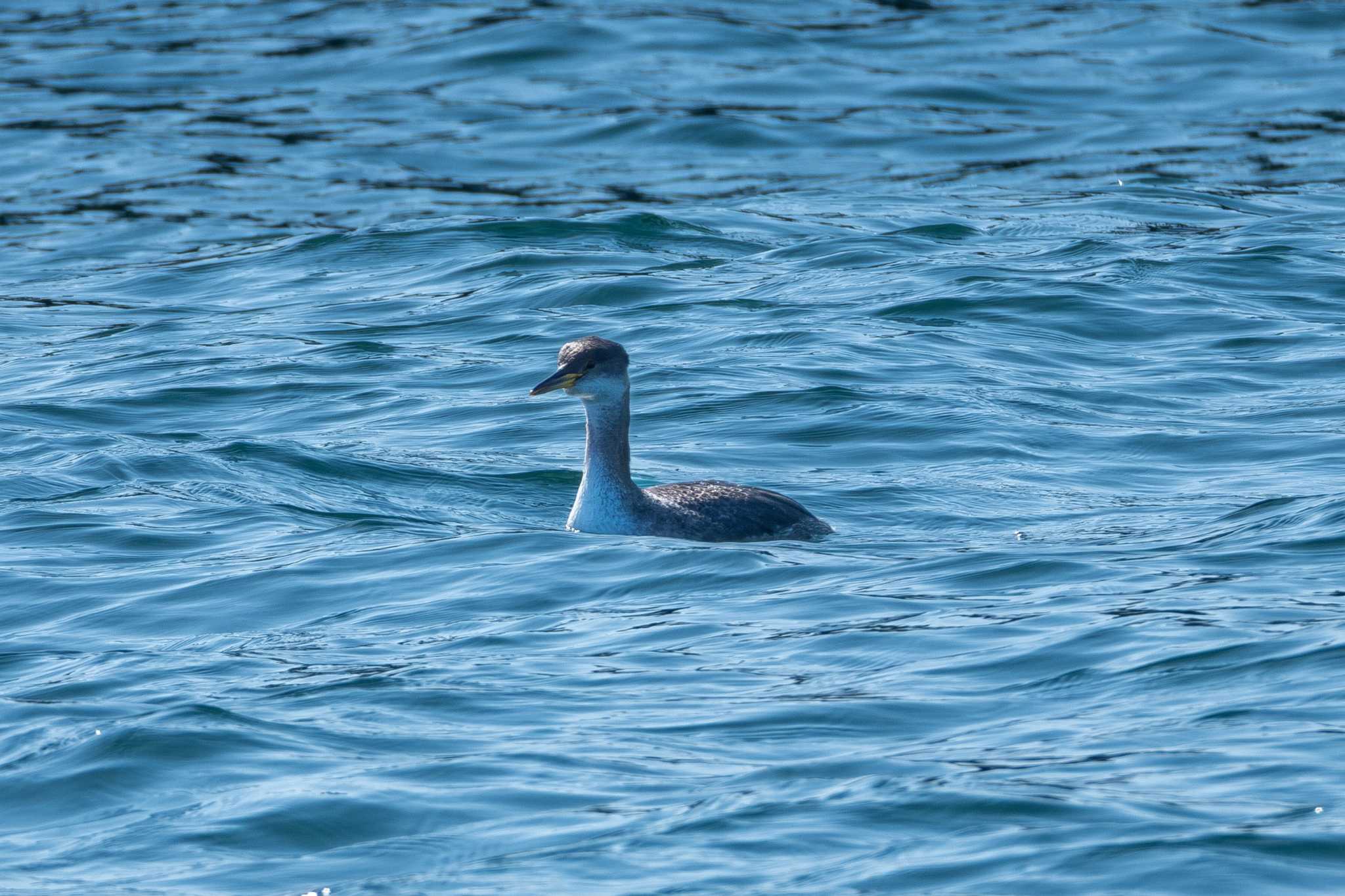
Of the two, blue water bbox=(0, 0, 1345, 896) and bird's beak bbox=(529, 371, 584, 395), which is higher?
bird's beak bbox=(529, 371, 584, 395)

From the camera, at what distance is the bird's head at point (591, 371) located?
11008 millimetres

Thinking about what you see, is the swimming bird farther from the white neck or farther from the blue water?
the blue water

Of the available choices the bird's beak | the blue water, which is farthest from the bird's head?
the blue water

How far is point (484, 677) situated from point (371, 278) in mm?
10020

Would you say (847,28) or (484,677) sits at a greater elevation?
(847,28)

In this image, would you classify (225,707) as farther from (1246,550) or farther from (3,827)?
(1246,550)

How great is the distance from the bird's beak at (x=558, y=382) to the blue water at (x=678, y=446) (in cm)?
81

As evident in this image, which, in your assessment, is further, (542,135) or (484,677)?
(542,135)

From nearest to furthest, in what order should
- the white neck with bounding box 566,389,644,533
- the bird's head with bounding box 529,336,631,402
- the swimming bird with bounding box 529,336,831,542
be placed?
the swimming bird with bounding box 529,336,831,542, the white neck with bounding box 566,389,644,533, the bird's head with bounding box 529,336,631,402

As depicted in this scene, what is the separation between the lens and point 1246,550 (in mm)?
10133

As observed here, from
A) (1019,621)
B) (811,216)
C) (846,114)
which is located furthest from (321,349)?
(846,114)

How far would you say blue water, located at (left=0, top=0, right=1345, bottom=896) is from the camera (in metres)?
7.13

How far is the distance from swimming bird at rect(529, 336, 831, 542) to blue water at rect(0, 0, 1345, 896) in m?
0.24

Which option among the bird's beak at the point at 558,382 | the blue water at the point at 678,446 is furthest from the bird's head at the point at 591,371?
the blue water at the point at 678,446
